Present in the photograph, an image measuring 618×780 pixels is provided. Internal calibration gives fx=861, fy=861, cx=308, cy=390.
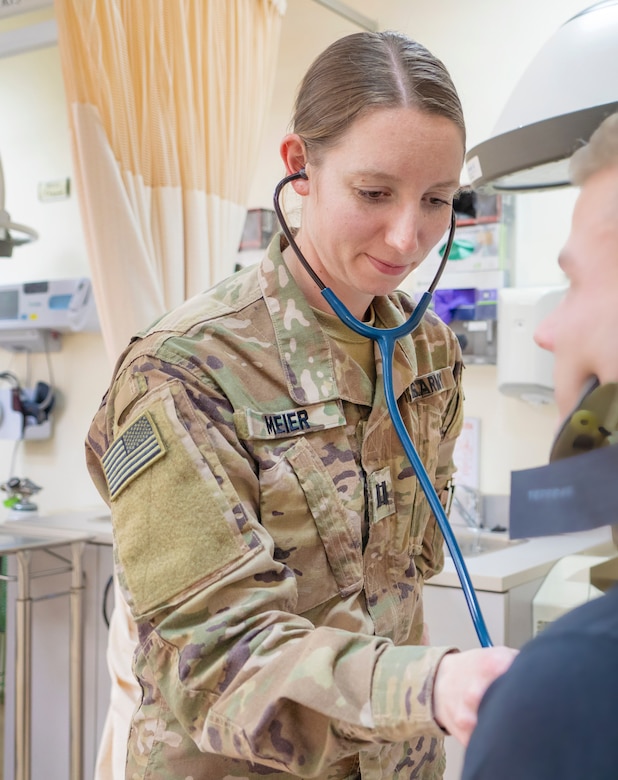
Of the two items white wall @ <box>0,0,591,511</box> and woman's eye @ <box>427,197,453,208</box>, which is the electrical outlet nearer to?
white wall @ <box>0,0,591,511</box>

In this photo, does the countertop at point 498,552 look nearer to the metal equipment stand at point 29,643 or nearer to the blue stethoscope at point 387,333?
the metal equipment stand at point 29,643

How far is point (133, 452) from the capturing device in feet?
2.99

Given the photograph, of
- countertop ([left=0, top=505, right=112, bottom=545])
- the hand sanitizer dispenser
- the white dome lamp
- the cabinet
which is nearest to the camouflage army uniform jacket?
the cabinet

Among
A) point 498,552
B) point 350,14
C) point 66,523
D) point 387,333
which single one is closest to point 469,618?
point 498,552

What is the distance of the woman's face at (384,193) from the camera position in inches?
38.9

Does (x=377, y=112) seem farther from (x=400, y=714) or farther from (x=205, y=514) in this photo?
(x=400, y=714)

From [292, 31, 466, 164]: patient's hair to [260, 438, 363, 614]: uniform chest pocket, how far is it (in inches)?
14.9

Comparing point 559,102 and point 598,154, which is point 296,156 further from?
point 598,154

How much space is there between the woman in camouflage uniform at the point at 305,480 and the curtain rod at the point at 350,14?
5.65 feet

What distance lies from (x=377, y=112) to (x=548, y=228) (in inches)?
67.1

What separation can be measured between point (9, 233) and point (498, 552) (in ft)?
6.83

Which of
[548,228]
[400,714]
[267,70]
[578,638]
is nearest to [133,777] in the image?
[400,714]

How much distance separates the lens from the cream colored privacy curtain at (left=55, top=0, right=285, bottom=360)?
1.97 metres

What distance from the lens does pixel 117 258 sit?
1991 millimetres
